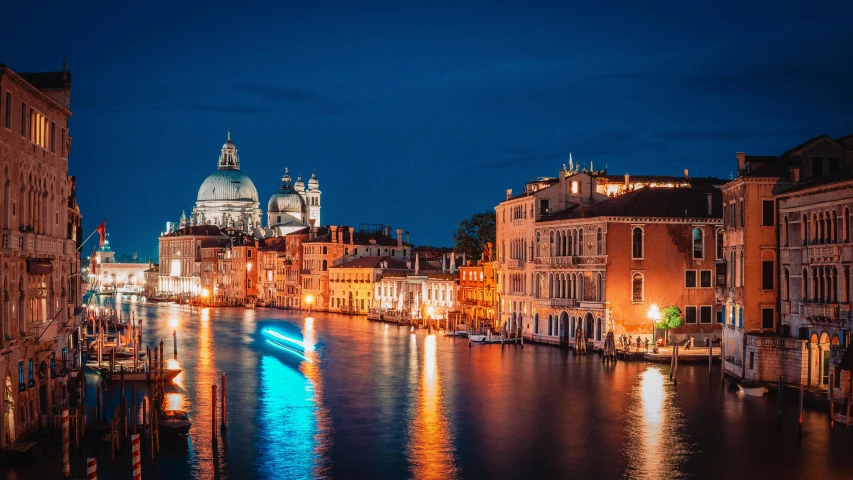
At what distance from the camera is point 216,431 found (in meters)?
23.8

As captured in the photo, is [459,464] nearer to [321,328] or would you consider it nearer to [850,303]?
[850,303]

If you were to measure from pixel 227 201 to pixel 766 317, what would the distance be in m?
104

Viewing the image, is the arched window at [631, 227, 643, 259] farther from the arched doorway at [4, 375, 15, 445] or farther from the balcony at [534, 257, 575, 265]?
the arched doorway at [4, 375, 15, 445]

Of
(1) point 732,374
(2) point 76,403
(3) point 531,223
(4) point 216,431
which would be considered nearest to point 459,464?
(4) point 216,431

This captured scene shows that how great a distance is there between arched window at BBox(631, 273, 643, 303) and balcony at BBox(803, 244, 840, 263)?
45.1 feet

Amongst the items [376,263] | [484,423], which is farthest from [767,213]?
Answer: [376,263]

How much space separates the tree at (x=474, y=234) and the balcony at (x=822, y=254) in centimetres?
4461

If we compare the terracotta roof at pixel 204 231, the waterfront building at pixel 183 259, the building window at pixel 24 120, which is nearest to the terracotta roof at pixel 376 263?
the waterfront building at pixel 183 259

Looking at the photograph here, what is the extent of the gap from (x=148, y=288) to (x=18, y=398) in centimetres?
11648

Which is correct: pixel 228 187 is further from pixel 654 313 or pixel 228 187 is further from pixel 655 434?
pixel 655 434

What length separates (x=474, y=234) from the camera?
7388cm

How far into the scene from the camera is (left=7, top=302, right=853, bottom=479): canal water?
2056 cm

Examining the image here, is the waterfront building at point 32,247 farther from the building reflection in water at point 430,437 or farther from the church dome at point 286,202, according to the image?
the church dome at point 286,202

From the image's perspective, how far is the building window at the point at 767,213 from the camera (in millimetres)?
29844
